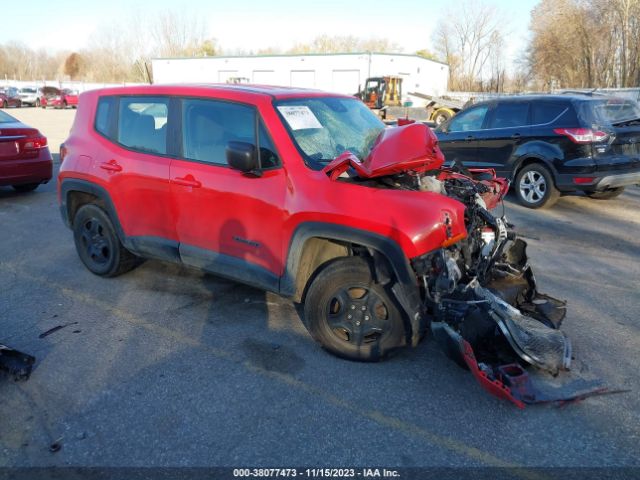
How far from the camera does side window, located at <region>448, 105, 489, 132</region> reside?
29.6 feet

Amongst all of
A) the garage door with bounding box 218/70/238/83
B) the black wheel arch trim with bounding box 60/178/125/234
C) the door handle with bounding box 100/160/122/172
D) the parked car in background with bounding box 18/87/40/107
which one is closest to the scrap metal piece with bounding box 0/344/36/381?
the black wheel arch trim with bounding box 60/178/125/234

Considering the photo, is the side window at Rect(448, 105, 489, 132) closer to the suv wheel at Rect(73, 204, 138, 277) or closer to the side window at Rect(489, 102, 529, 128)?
the side window at Rect(489, 102, 529, 128)

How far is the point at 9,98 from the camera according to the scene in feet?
132

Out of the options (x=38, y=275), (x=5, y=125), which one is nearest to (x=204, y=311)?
(x=38, y=275)

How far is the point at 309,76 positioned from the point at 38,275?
45957 mm

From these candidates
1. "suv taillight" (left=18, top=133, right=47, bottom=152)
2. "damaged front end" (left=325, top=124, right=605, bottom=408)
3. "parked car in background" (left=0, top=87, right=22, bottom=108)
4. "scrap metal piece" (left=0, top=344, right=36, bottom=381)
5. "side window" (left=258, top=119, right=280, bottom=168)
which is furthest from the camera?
"parked car in background" (left=0, top=87, right=22, bottom=108)

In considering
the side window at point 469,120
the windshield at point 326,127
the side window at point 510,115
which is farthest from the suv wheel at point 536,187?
the windshield at point 326,127

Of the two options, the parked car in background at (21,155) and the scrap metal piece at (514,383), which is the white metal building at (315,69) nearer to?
the parked car in background at (21,155)

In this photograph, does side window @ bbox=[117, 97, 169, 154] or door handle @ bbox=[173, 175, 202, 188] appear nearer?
door handle @ bbox=[173, 175, 202, 188]

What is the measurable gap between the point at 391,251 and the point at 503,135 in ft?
20.6

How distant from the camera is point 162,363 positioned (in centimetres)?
350

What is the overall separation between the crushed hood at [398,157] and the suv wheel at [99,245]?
2563 mm

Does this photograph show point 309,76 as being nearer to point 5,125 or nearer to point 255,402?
point 5,125

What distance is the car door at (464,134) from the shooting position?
897 centimetres
